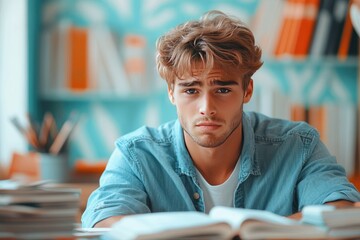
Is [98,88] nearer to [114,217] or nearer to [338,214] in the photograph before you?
[114,217]

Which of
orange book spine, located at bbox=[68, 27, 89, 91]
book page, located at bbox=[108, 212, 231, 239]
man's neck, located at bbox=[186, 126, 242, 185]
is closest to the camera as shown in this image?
book page, located at bbox=[108, 212, 231, 239]

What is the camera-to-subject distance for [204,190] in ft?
6.11

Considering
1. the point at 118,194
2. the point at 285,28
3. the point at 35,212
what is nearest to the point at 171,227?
the point at 35,212

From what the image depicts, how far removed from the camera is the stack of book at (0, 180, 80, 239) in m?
1.26

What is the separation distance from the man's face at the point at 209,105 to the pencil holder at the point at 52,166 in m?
1.51

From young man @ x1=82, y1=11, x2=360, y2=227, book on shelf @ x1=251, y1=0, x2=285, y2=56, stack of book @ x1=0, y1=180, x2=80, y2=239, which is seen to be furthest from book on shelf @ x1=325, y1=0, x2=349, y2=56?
stack of book @ x1=0, y1=180, x2=80, y2=239

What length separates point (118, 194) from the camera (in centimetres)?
174

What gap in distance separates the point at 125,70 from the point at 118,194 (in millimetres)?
1855

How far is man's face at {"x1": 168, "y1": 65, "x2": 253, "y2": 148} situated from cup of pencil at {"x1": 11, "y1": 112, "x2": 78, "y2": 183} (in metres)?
1.52

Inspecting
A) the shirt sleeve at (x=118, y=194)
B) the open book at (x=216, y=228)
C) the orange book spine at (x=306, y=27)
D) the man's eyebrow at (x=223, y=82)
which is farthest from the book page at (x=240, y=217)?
the orange book spine at (x=306, y=27)

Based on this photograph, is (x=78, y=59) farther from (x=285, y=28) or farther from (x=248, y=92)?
(x=248, y=92)

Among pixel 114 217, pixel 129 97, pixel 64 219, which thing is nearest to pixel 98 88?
pixel 129 97

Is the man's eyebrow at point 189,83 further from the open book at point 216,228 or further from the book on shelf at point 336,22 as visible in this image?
the book on shelf at point 336,22

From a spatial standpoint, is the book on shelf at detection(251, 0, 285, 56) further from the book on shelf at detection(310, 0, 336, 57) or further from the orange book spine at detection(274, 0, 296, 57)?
the book on shelf at detection(310, 0, 336, 57)
